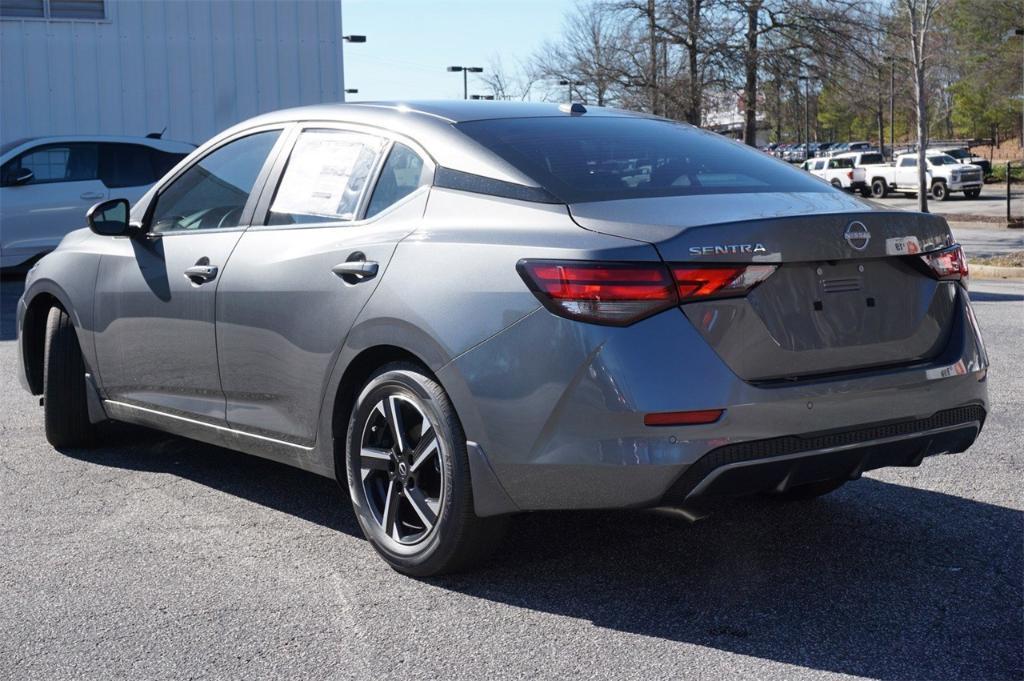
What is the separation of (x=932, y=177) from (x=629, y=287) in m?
49.8

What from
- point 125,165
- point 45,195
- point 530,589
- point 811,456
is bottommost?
point 530,589

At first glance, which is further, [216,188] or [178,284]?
[216,188]

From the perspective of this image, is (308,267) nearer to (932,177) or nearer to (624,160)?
(624,160)

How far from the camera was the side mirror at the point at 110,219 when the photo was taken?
549 cm

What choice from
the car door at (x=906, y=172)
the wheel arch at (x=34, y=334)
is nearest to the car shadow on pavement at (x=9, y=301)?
the wheel arch at (x=34, y=334)

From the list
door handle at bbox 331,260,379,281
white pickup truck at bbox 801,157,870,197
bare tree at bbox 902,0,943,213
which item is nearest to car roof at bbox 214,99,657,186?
door handle at bbox 331,260,379,281

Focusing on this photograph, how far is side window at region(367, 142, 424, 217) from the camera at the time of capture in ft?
14.3

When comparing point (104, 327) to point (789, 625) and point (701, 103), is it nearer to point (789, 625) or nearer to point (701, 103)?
point (789, 625)

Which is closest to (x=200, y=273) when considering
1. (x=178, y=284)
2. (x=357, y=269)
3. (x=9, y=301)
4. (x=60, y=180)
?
(x=178, y=284)

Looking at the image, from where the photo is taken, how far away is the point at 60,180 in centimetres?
1623

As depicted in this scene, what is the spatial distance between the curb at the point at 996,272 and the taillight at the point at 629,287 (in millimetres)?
16241

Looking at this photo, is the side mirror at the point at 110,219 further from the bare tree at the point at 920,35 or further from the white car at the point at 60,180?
the bare tree at the point at 920,35

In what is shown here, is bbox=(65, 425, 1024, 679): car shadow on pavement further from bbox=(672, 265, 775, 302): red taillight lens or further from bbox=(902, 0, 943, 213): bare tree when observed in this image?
bbox=(902, 0, 943, 213): bare tree

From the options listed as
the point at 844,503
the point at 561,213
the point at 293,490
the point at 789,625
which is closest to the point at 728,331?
the point at 561,213
